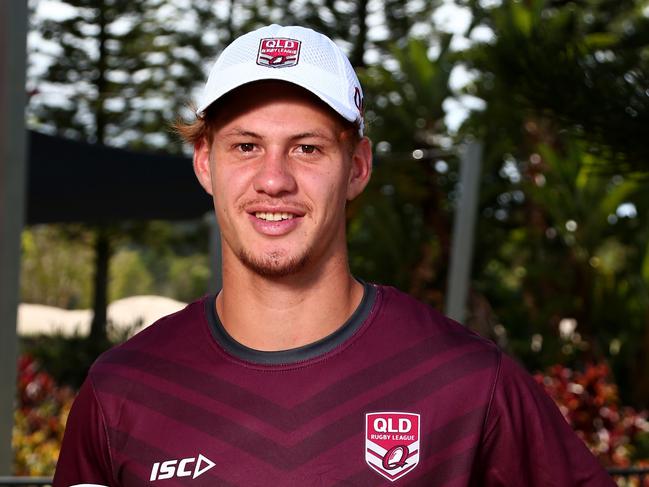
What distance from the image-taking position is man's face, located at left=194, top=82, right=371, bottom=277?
1944 millimetres

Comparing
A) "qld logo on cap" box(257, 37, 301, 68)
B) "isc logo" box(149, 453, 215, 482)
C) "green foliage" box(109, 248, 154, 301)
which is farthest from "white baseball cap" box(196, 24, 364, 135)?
"green foliage" box(109, 248, 154, 301)

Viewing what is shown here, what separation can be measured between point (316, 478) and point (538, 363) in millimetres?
10974

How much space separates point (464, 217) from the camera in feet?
30.4

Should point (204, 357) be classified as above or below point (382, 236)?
above

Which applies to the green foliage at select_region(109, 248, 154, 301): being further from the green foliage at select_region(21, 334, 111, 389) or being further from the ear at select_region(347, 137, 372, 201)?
the ear at select_region(347, 137, 372, 201)

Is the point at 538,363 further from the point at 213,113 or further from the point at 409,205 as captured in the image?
the point at 213,113

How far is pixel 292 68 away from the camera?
194cm

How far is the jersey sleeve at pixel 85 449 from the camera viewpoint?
2.06m

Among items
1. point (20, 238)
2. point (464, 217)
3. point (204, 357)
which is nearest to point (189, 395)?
point (204, 357)

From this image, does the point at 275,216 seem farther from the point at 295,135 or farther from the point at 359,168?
the point at 359,168

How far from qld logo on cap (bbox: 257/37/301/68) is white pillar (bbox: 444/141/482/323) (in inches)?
278

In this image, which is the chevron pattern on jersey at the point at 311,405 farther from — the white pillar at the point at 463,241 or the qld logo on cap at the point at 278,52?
the white pillar at the point at 463,241

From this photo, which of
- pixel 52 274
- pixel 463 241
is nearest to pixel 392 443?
pixel 463 241

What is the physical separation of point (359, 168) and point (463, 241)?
717cm
